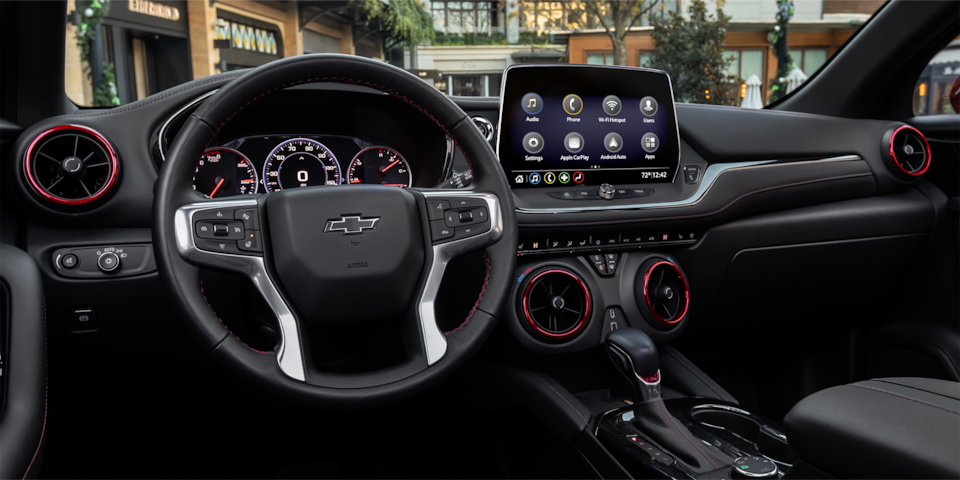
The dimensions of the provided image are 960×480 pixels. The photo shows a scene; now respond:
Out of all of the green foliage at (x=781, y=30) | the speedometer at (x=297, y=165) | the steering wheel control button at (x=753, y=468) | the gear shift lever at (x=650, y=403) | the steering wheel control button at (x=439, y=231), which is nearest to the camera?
the steering wheel control button at (x=439, y=231)

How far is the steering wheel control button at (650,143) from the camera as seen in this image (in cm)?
180

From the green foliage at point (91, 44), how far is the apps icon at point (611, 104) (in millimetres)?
1315

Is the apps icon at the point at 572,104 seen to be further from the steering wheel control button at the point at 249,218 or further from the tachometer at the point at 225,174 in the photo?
the steering wheel control button at the point at 249,218

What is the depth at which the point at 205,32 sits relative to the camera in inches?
84.9

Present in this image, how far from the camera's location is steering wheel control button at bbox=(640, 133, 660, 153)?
1805 millimetres

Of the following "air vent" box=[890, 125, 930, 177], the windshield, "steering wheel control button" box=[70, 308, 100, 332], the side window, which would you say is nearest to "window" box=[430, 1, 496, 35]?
the windshield

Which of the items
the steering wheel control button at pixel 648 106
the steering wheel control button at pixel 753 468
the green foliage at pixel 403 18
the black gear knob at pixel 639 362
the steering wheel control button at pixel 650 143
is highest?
the green foliage at pixel 403 18

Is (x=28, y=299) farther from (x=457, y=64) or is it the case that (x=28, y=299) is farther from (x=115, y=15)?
(x=115, y=15)

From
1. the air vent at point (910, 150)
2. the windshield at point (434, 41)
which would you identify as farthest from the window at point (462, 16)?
the air vent at point (910, 150)

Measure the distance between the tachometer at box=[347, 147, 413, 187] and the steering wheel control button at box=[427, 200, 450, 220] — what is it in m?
0.49

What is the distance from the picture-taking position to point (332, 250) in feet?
3.50

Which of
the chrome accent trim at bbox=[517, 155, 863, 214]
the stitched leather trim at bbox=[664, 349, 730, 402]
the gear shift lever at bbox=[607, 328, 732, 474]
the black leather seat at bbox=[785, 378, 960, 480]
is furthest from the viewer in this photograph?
the stitched leather trim at bbox=[664, 349, 730, 402]

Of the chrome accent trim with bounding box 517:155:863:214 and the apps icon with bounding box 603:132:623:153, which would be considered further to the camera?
the apps icon with bounding box 603:132:623:153

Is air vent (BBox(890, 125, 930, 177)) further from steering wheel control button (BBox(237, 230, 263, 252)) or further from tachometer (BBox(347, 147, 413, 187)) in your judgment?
steering wheel control button (BBox(237, 230, 263, 252))
